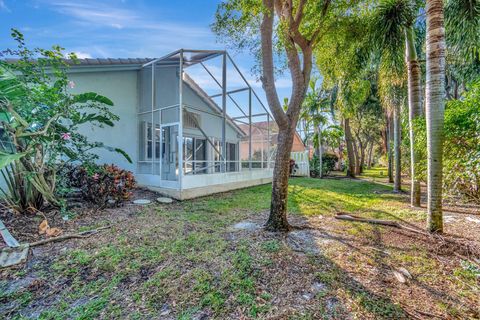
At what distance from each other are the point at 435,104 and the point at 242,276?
4470 mm

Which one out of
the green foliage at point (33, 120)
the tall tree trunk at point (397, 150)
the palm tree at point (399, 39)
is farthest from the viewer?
the tall tree trunk at point (397, 150)

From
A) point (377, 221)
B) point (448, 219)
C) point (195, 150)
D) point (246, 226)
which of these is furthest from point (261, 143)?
point (448, 219)

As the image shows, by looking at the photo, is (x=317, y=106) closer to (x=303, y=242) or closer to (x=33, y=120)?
(x=303, y=242)

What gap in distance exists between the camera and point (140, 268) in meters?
3.39

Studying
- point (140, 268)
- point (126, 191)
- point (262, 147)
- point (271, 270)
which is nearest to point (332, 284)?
point (271, 270)

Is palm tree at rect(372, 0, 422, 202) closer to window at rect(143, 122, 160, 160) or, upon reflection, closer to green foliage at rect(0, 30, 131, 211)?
green foliage at rect(0, 30, 131, 211)

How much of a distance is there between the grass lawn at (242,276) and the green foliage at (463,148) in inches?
45.5

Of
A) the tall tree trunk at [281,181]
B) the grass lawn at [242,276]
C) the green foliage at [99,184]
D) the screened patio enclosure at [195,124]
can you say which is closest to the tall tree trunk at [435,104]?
the grass lawn at [242,276]

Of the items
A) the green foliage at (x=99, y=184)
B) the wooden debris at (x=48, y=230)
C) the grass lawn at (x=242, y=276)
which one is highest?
the green foliage at (x=99, y=184)

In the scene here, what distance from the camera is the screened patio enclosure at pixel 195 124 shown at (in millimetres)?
8719

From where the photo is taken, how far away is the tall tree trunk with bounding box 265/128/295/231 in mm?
4617

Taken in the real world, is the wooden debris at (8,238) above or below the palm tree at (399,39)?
below

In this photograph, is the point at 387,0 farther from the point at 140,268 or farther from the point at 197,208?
the point at 140,268

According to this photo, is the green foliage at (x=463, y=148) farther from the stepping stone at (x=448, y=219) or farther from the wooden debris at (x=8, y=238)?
the wooden debris at (x=8, y=238)
